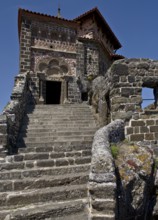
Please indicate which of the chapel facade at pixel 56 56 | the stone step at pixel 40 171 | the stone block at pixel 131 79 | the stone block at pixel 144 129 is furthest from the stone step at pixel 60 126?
the chapel facade at pixel 56 56

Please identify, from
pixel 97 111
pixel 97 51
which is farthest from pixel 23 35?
pixel 97 111

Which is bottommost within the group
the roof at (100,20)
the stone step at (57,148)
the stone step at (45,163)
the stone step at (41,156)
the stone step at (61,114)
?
the stone step at (45,163)

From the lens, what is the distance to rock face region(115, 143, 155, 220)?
4.12 meters

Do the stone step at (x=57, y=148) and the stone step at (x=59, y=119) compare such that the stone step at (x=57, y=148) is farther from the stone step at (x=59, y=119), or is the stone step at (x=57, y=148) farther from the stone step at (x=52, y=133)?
the stone step at (x=59, y=119)

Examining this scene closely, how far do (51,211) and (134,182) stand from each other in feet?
5.93

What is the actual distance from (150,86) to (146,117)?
1209 mm

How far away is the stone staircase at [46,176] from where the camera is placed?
3854mm

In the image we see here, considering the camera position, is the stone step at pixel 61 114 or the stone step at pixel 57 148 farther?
the stone step at pixel 61 114

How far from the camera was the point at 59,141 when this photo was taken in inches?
273

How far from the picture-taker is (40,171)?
492cm

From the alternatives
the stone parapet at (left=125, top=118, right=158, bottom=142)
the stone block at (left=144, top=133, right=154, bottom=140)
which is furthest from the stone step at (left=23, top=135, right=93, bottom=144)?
the stone block at (left=144, top=133, right=154, bottom=140)

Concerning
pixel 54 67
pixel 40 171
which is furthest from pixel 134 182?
pixel 54 67

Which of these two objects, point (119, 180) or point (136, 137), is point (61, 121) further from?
point (119, 180)

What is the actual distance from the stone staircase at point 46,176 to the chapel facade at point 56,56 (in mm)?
7293
